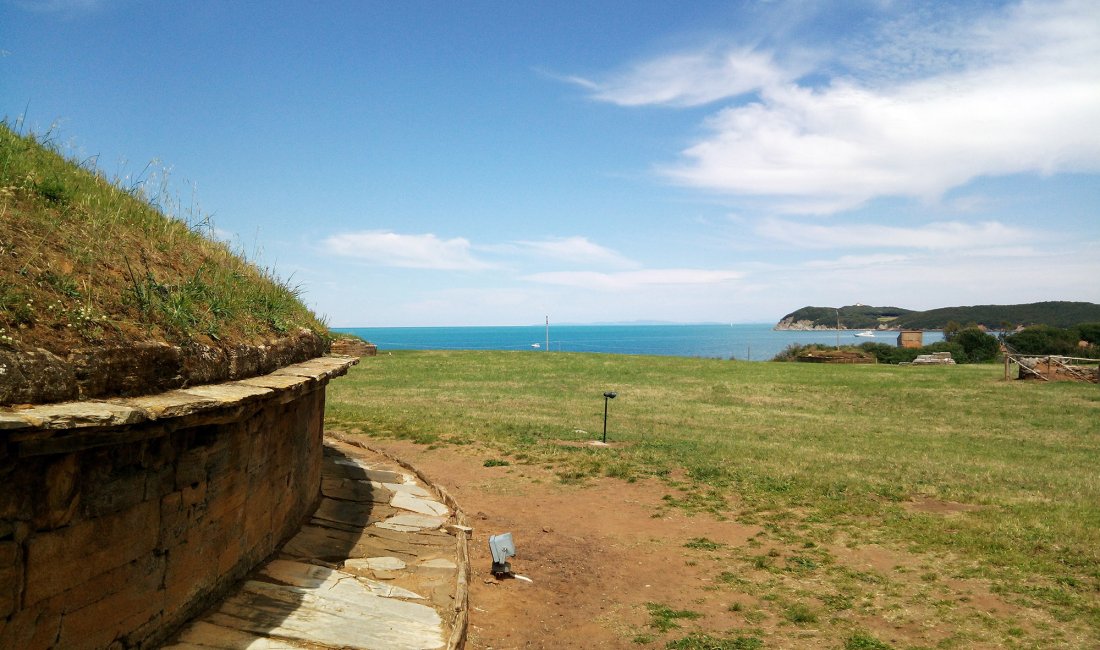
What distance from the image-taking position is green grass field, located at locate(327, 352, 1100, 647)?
347 inches

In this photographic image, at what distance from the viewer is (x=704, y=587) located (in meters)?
7.62

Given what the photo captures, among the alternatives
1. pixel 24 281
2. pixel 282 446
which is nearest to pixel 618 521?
pixel 282 446

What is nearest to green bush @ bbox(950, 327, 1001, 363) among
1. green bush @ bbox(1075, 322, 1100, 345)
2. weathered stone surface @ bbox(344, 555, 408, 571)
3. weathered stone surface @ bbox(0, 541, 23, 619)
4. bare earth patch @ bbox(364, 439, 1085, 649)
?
green bush @ bbox(1075, 322, 1100, 345)

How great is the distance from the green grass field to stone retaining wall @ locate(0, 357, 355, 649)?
266 inches

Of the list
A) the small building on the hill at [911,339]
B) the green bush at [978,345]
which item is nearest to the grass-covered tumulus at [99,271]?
the green bush at [978,345]

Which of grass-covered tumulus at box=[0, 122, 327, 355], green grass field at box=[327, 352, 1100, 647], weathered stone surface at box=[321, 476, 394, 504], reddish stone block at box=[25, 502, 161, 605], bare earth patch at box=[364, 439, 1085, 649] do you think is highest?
grass-covered tumulus at box=[0, 122, 327, 355]

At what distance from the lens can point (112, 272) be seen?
4.65 meters

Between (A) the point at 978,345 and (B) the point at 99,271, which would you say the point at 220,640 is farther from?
(A) the point at 978,345

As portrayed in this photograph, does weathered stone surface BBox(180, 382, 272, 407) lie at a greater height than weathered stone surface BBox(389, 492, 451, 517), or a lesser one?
greater

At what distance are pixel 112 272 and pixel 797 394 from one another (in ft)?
84.4

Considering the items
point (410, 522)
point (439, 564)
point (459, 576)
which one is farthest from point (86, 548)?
point (410, 522)

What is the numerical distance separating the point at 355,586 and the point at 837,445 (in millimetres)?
13797

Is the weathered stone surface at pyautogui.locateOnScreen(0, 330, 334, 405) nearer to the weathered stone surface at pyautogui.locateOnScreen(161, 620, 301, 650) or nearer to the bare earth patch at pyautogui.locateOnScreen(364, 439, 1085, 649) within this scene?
the weathered stone surface at pyautogui.locateOnScreen(161, 620, 301, 650)

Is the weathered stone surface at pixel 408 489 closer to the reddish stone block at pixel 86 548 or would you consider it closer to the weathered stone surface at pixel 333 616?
the weathered stone surface at pixel 333 616
